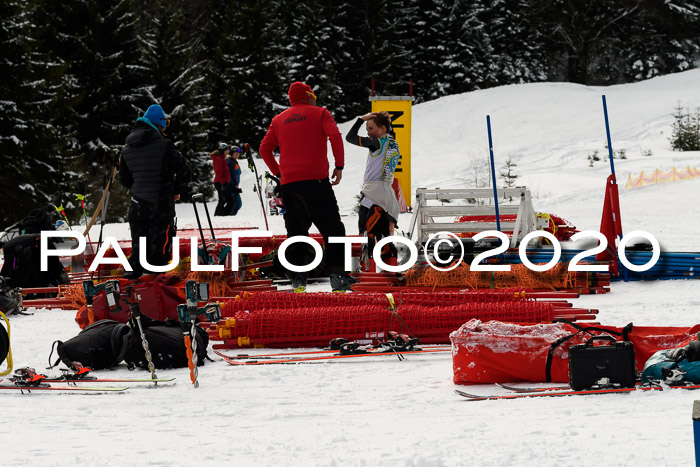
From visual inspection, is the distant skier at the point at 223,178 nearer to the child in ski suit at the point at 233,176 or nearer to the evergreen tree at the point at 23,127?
the child in ski suit at the point at 233,176

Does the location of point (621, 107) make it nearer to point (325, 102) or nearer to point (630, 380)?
point (325, 102)

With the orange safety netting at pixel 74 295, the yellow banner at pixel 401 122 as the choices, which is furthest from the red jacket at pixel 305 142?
the yellow banner at pixel 401 122

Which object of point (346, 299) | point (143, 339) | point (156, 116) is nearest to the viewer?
point (143, 339)

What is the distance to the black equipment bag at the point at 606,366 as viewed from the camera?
428 centimetres

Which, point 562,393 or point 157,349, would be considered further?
point 157,349

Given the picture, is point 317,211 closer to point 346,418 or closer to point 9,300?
point 9,300

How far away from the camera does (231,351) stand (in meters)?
6.05

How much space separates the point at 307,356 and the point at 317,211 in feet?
8.02

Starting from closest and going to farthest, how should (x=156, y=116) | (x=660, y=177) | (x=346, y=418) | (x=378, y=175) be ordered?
1. (x=346, y=418)
2. (x=156, y=116)
3. (x=378, y=175)
4. (x=660, y=177)

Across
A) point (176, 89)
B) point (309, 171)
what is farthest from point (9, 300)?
point (176, 89)

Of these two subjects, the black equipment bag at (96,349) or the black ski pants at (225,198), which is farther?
the black ski pants at (225,198)

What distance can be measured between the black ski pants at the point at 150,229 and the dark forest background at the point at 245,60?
40.6 feet

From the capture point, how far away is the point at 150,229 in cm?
788

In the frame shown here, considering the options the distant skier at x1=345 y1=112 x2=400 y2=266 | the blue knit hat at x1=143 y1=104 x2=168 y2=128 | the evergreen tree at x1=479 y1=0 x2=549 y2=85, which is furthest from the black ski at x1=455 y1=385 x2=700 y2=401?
the evergreen tree at x1=479 y1=0 x2=549 y2=85
